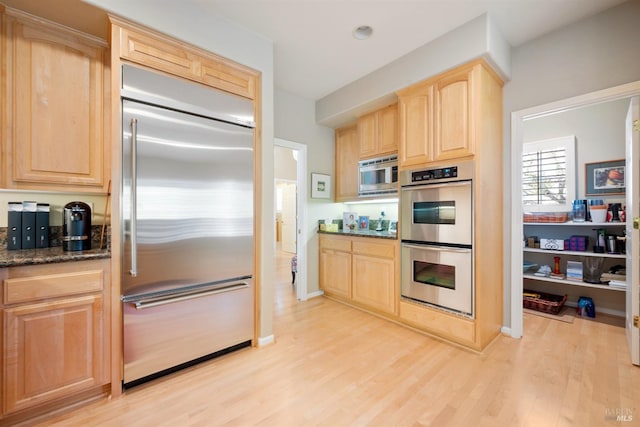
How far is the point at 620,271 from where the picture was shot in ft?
9.79

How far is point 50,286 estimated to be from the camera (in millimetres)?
1559

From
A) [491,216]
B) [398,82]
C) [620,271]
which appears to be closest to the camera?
[491,216]

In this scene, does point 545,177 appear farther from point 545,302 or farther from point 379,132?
point 379,132

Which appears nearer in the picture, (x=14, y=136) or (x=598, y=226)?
(x=14, y=136)

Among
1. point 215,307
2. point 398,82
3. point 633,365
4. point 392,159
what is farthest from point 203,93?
point 633,365

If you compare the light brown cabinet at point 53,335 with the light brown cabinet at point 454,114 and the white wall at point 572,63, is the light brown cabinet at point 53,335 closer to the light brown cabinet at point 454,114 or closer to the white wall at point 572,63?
the light brown cabinet at point 454,114

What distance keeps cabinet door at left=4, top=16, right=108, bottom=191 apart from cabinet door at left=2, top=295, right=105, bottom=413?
0.85 meters

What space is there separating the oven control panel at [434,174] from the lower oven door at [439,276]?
647mm

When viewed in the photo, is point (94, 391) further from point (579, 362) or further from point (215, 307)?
point (579, 362)

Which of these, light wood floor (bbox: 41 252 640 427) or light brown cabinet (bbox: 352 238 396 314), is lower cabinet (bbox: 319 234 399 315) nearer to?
light brown cabinet (bbox: 352 238 396 314)

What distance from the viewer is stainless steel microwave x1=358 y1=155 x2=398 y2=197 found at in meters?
3.25

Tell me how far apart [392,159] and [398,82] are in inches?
33.5

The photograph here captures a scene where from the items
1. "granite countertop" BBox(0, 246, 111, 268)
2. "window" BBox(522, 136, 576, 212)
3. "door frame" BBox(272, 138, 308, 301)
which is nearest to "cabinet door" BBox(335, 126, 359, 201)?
"door frame" BBox(272, 138, 308, 301)

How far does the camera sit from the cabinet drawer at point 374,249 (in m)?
2.94
